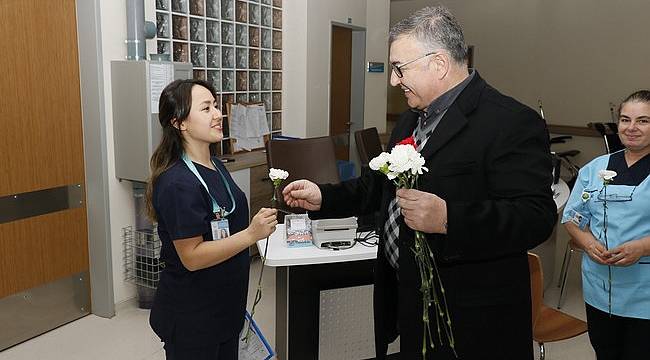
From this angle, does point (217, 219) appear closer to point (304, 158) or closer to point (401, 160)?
point (401, 160)

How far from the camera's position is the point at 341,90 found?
6.52m

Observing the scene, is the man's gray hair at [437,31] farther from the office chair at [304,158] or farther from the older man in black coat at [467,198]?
the office chair at [304,158]

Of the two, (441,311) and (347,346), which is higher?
(441,311)

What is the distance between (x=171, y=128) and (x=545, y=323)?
1859 millimetres

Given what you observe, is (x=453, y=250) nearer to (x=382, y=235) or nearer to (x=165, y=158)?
(x=382, y=235)

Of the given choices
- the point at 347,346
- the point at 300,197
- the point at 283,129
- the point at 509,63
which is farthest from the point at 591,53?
the point at 300,197

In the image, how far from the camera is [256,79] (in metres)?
4.99

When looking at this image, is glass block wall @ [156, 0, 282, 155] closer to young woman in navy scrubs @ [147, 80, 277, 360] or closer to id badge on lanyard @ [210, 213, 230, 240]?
young woman in navy scrubs @ [147, 80, 277, 360]

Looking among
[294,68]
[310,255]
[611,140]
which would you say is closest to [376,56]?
[294,68]

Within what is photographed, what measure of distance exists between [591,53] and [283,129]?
477 centimetres

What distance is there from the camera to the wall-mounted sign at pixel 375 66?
669cm

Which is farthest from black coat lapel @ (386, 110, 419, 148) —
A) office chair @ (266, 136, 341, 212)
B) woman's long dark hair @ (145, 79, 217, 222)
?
office chair @ (266, 136, 341, 212)

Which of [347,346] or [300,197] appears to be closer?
[300,197]

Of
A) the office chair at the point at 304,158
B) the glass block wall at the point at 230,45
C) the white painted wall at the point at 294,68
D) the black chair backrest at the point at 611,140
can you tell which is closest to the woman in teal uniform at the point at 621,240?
the office chair at the point at 304,158
